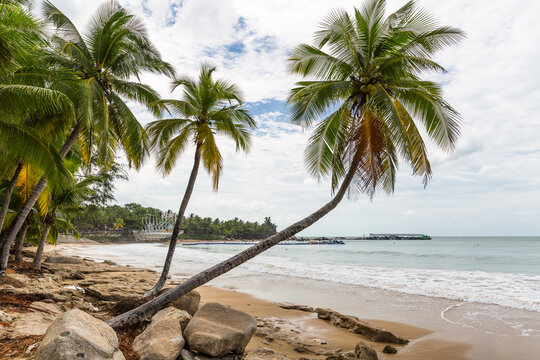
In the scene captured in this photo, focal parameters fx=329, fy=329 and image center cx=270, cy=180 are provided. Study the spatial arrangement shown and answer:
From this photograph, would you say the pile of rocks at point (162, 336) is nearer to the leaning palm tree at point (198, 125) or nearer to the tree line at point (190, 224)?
the leaning palm tree at point (198, 125)

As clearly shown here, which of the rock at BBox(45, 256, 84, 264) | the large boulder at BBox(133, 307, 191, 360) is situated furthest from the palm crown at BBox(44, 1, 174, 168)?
the rock at BBox(45, 256, 84, 264)

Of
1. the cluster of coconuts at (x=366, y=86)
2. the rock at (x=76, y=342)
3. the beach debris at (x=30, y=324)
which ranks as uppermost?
the cluster of coconuts at (x=366, y=86)

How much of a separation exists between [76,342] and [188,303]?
359 cm

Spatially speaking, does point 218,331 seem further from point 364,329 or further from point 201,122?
point 201,122

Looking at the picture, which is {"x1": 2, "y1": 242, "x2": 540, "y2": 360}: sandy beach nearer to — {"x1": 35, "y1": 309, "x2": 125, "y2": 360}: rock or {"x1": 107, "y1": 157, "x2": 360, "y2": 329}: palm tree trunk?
{"x1": 107, "y1": 157, "x2": 360, "y2": 329}: palm tree trunk

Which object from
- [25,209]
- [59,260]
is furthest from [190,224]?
[25,209]

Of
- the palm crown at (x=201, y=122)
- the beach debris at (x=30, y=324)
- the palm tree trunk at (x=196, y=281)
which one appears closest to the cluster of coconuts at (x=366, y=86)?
the palm tree trunk at (x=196, y=281)

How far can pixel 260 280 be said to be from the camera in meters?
17.9

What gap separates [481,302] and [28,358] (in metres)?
13.4

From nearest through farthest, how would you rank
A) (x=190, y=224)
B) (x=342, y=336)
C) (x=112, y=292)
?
(x=342, y=336) < (x=112, y=292) < (x=190, y=224)

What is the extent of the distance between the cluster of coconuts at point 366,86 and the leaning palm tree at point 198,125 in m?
4.27

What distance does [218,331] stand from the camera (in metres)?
5.26

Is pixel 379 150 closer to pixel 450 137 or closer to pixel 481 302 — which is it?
pixel 450 137

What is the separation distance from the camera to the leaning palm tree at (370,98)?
22.3ft
